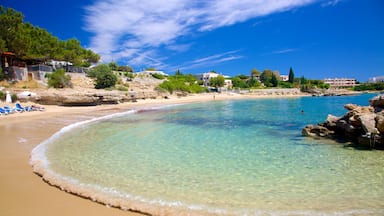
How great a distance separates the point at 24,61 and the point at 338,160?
46801 mm

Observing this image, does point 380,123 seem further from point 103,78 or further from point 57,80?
point 103,78

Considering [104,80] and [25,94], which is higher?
[104,80]

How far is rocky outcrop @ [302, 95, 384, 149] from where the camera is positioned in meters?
10.2

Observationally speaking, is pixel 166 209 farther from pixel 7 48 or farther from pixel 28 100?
pixel 7 48

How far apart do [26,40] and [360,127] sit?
138 ft

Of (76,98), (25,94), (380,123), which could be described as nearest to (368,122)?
(380,123)

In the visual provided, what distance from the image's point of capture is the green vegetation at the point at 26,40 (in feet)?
116

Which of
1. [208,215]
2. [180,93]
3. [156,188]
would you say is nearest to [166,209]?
[208,215]

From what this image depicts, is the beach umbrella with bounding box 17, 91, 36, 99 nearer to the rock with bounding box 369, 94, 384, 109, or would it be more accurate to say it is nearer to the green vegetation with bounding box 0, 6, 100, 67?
the green vegetation with bounding box 0, 6, 100, 67

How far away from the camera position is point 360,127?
1138 cm

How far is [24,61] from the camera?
41.2 metres

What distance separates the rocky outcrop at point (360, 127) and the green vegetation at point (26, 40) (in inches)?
1552

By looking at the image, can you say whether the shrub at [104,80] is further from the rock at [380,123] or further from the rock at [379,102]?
the rock at [380,123]

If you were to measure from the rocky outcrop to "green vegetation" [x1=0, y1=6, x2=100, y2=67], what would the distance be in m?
39.4
